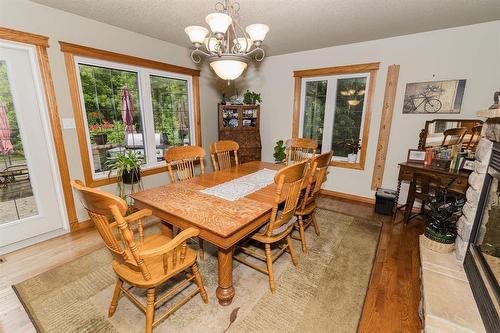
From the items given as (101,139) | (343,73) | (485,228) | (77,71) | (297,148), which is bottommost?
(485,228)

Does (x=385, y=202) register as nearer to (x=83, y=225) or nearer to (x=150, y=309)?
(x=150, y=309)

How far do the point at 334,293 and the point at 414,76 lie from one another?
300cm

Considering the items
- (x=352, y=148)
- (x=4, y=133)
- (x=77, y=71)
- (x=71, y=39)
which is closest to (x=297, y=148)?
(x=352, y=148)

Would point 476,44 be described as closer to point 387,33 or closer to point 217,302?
point 387,33

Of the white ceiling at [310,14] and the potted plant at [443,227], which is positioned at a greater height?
the white ceiling at [310,14]

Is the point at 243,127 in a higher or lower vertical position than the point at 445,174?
higher

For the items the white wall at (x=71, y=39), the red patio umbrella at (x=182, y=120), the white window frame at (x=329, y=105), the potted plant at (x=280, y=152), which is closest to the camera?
the white wall at (x=71, y=39)

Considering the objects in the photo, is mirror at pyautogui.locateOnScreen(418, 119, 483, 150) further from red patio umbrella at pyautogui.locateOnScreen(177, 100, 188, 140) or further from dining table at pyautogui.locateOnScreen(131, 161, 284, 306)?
red patio umbrella at pyautogui.locateOnScreen(177, 100, 188, 140)

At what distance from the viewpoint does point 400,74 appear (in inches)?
123

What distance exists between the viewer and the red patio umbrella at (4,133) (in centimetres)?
221

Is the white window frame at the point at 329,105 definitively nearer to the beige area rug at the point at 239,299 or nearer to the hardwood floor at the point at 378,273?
the hardwood floor at the point at 378,273

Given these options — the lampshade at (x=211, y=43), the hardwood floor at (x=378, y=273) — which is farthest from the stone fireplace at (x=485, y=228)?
the lampshade at (x=211, y=43)

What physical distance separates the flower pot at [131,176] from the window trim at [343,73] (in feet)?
8.90

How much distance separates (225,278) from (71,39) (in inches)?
118
